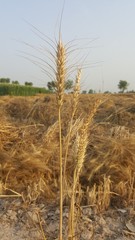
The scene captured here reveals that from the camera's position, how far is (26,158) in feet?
11.7

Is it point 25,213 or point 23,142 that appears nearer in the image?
point 25,213

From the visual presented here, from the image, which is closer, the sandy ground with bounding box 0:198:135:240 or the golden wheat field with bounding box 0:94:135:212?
the sandy ground with bounding box 0:198:135:240

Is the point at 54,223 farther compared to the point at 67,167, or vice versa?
the point at 67,167

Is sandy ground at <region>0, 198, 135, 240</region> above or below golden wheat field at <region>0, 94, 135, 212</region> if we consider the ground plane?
below

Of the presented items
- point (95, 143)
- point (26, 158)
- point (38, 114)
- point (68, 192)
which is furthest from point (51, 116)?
point (68, 192)

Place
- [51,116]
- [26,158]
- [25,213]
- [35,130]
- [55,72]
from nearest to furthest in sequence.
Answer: [55,72]
[25,213]
[26,158]
[35,130]
[51,116]

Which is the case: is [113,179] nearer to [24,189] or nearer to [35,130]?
[24,189]

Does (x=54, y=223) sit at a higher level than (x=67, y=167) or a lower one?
lower

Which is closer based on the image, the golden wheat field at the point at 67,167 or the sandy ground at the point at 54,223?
the sandy ground at the point at 54,223

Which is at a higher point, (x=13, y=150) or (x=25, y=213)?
(x=13, y=150)

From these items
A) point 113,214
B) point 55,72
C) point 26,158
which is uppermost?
point 55,72

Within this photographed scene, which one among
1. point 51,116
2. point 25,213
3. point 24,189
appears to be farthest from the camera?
point 51,116

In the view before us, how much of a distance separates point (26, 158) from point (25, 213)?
0.68 meters

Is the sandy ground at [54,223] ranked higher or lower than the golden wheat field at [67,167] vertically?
lower
